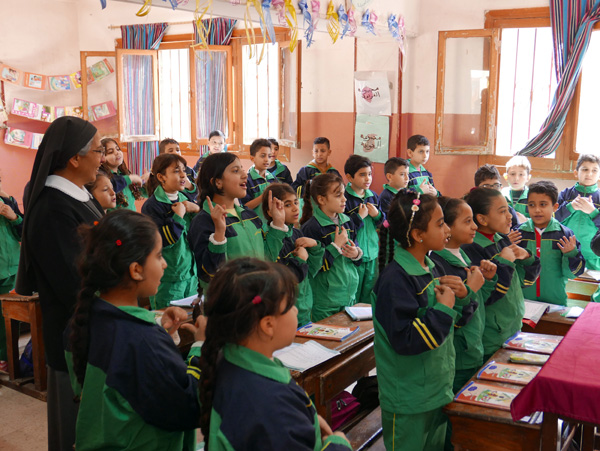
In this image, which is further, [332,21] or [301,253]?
[332,21]

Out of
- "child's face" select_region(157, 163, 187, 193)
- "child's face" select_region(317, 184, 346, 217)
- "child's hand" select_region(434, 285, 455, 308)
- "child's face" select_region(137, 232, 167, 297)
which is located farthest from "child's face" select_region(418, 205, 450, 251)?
"child's face" select_region(157, 163, 187, 193)

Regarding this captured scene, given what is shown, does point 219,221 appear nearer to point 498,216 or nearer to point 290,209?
point 290,209

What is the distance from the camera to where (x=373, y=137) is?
265 inches

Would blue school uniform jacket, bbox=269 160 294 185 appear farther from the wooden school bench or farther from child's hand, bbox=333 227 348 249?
the wooden school bench

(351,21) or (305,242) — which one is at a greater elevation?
(351,21)

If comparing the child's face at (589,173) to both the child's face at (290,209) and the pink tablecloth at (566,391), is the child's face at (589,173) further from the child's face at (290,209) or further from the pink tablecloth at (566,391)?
the pink tablecloth at (566,391)

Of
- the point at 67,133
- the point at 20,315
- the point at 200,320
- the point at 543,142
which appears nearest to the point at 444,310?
the point at 200,320

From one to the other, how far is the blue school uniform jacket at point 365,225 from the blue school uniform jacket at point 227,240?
4.05 ft

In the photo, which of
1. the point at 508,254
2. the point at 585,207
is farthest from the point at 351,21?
the point at 508,254

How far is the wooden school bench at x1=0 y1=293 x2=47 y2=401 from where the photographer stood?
3.55 m

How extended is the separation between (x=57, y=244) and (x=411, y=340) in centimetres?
122

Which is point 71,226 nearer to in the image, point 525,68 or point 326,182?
point 326,182

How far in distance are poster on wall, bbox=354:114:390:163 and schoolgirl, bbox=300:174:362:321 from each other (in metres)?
3.15

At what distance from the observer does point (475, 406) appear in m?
2.04
